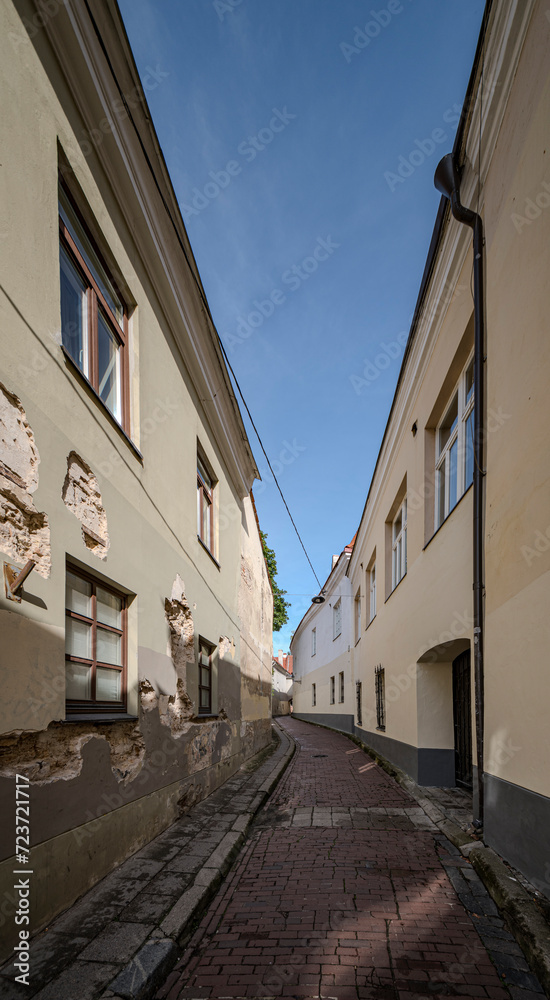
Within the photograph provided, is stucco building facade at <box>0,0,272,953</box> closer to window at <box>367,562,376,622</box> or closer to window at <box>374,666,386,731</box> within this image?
window at <box>374,666,386,731</box>

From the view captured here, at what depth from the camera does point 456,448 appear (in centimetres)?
708

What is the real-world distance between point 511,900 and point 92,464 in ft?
13.6

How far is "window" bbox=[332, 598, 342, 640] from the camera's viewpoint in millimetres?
21234

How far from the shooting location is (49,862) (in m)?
3.23

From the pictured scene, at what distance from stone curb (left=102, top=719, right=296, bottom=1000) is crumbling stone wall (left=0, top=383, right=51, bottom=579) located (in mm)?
2163

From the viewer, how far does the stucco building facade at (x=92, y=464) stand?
319 centimetres

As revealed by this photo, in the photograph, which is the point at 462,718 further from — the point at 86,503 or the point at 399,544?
the point at 86,503

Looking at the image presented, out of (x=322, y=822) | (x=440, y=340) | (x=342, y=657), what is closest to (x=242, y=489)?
(x=440, y=340)

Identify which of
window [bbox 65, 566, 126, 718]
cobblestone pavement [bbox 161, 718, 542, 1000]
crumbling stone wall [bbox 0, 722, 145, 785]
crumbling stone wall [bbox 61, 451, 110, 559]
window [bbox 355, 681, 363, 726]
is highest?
crumbling stone wall [bbox 61, 451, 110, 559]

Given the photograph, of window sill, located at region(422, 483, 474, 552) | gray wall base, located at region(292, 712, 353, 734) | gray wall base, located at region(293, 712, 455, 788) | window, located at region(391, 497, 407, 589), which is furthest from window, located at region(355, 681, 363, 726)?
window sill, located at region(422, 483, 474, 552)

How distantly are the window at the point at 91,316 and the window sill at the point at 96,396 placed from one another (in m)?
0.06
